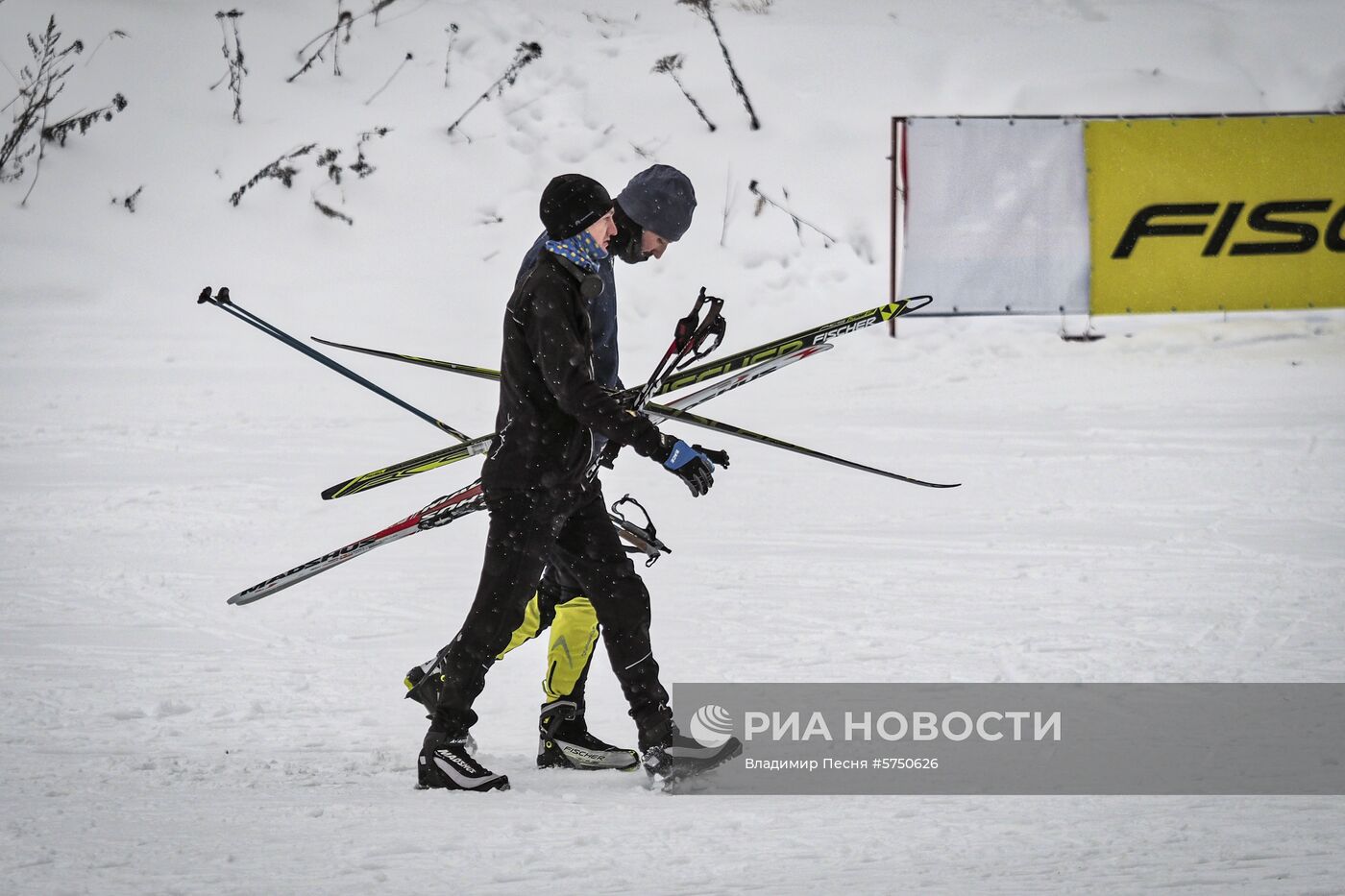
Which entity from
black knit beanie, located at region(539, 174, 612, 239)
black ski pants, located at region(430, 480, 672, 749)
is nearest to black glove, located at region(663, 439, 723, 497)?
black ski pants, located at region(430, 480, 672, 749)

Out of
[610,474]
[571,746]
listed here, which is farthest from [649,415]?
[610,474]

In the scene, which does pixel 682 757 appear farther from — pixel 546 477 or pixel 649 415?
pixel 649 415

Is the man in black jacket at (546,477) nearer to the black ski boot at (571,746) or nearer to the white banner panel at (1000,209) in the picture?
the black ski boot at (571,746)

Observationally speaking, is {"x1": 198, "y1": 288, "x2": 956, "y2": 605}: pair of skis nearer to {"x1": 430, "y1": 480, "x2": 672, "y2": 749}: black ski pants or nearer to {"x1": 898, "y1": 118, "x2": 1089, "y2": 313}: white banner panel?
{"x1": 430, "y1": 480, "x2": 672, "y2": 749}: black ski pants

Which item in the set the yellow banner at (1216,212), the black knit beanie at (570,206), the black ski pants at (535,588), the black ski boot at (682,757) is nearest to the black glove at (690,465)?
the black ski pants at (535,588)

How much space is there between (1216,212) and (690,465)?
8360 millimetres

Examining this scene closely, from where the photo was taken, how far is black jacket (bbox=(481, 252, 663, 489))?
3332 millimetres

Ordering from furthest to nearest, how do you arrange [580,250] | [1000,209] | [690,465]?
[1000,209], [580,250], [690,465]

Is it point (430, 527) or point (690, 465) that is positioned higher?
point (690, 465)

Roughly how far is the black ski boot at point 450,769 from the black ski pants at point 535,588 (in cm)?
4

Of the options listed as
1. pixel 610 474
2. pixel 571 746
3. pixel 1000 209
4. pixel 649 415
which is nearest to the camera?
pixel 571 746

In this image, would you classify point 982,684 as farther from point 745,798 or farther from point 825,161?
point 825,161

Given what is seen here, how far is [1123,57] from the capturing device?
14.4 meters

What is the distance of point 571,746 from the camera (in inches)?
154
